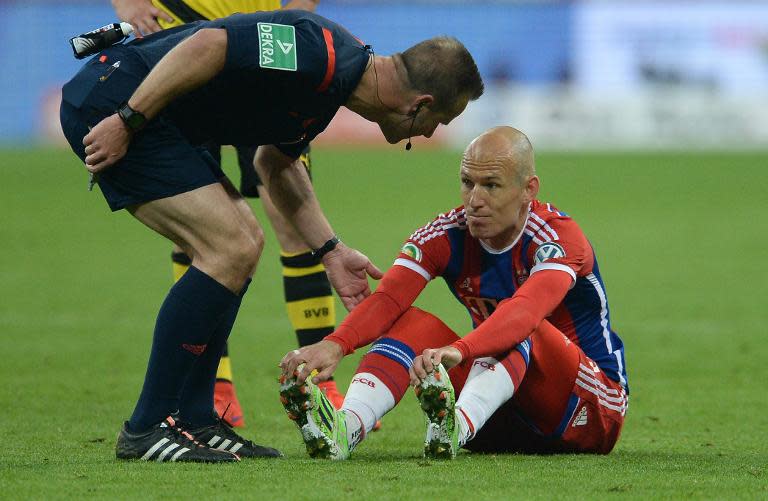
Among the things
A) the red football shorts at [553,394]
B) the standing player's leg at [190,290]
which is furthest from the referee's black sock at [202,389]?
the red football shorts at [553,394]

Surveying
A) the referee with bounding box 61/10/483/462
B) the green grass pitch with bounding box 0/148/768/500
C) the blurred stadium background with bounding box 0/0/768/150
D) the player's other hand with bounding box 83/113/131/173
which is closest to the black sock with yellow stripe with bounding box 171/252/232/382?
the green grass pitch with bounding box 0/148/768/500

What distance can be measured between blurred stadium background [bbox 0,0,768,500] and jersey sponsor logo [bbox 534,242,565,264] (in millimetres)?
696

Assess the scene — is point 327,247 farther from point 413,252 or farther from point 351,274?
point 413,252

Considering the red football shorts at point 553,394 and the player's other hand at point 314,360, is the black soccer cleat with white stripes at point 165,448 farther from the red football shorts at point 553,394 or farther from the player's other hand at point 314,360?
the red football shorts at point 553,394

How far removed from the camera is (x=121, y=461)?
13.9 ft

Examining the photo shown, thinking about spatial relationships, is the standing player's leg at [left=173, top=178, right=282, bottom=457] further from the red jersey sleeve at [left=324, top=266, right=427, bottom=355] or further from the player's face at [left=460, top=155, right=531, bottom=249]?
the player's face at [left=460, top=155, right=531, bottom=249]

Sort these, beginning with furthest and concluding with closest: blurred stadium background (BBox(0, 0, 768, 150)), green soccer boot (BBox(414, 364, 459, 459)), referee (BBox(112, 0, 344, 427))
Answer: blurred stadium background (BBox(0, 0, 768, 150)) < referee (BBox(112, 0, 344, 427)) < green soccer boot (BBox(414, 364, 459, 459))

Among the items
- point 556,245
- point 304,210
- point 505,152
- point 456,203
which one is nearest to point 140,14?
point 304,210

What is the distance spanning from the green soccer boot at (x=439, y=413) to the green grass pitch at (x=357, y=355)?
77mm

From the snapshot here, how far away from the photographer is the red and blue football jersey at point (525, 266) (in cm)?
446

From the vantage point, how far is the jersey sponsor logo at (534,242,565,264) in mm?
4359

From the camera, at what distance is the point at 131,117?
13.6ft

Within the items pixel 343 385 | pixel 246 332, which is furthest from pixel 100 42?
pixel 246 332

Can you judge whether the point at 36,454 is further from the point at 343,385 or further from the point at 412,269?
the point at 343,385
